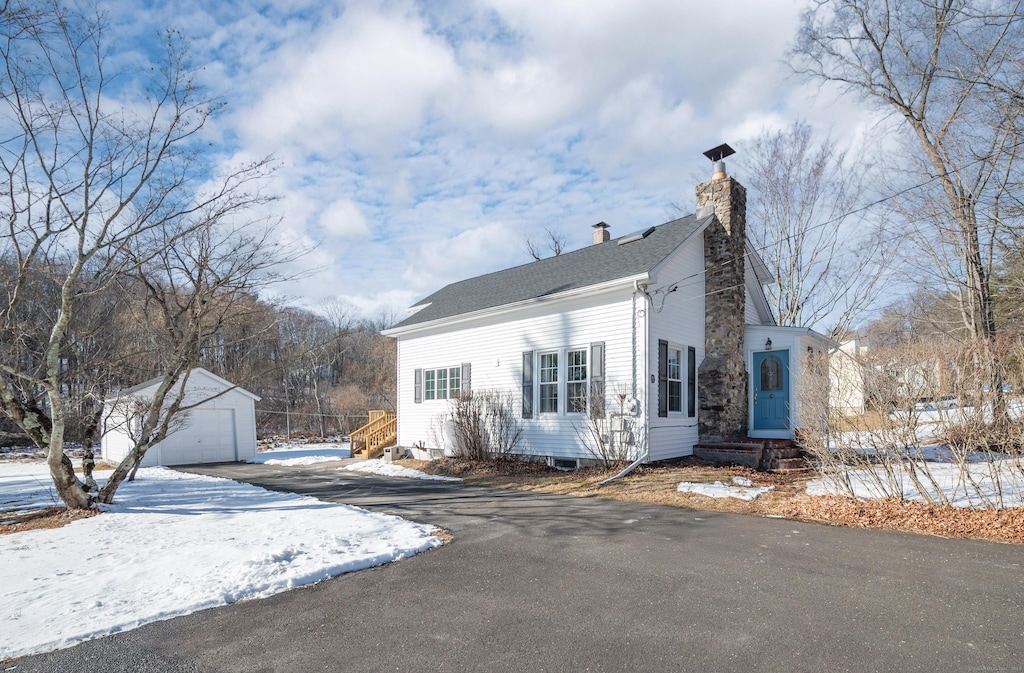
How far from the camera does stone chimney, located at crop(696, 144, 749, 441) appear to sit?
1288 cm

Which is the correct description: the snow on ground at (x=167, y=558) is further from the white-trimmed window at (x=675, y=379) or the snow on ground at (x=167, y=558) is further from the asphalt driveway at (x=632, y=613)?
the white-trimmed window at (x=675, y=379)

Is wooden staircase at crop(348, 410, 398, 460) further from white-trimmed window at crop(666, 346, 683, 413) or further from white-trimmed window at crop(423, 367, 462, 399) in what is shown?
white-trimmed window at crop(666, 346, 683, 413)

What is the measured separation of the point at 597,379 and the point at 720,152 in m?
6.55

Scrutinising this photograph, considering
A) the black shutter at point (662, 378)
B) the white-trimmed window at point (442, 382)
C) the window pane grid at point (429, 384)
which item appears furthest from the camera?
the window pane grid at point (429, 384)

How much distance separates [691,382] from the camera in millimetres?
12961

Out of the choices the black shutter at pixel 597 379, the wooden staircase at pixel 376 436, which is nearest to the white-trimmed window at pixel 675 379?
the black shutter at pixel 597 379

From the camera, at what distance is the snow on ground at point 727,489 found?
886 centimetres

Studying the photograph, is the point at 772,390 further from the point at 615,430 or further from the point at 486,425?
the point at 486,425

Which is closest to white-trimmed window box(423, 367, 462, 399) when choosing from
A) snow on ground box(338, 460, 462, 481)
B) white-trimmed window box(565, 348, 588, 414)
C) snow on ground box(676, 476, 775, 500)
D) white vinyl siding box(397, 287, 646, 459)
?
white vinyl siding box(397, 287, 646, 459)

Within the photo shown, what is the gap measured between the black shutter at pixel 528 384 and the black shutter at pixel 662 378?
9.42ft

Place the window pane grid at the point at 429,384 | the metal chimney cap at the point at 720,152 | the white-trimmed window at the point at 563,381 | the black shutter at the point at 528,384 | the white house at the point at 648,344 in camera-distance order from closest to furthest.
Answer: the white house at the point at 648,344 → the white-trimmed window at the point at 563,381 → the black shutter at the point at 528,384 → the metal chimney cap at the point at 720,152 → the window pane grid at the point at 429,384

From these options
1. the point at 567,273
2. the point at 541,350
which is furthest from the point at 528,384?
the point at 567,273

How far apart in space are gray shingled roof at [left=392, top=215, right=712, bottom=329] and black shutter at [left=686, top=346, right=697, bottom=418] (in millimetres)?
2427

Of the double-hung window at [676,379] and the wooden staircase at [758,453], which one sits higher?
the double-hung window at [676,379]
